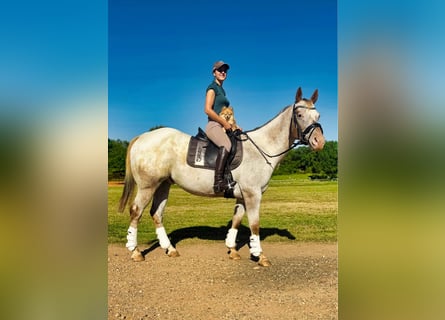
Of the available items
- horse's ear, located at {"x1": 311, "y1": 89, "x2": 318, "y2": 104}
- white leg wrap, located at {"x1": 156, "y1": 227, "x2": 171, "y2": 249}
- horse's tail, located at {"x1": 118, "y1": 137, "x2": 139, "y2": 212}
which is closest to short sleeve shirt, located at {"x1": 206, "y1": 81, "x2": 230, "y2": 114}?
horse's ear, located at {"x1": 311, "y1": 89, "x2": 318, "y2": 104}

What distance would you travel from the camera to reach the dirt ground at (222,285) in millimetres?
3266

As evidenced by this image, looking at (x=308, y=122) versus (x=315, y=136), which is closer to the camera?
(x=315, y=136)

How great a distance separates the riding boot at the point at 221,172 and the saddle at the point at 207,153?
12 centimetres

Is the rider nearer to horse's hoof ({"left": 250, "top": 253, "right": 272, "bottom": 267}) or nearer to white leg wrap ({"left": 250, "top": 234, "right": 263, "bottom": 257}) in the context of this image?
white leg wrap ({"left": 250, "top": 234, "right": 263, "bottom": 257})

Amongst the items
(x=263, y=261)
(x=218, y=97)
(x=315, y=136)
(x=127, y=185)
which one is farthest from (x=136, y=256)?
(x=315, y=136)

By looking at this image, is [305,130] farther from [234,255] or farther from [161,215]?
[161,215]

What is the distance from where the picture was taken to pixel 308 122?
15.0 feet

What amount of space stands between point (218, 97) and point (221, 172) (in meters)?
1.13

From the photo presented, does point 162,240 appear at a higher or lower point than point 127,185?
lower

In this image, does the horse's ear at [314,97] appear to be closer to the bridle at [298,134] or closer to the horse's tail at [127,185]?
the bridle at [298,134]
